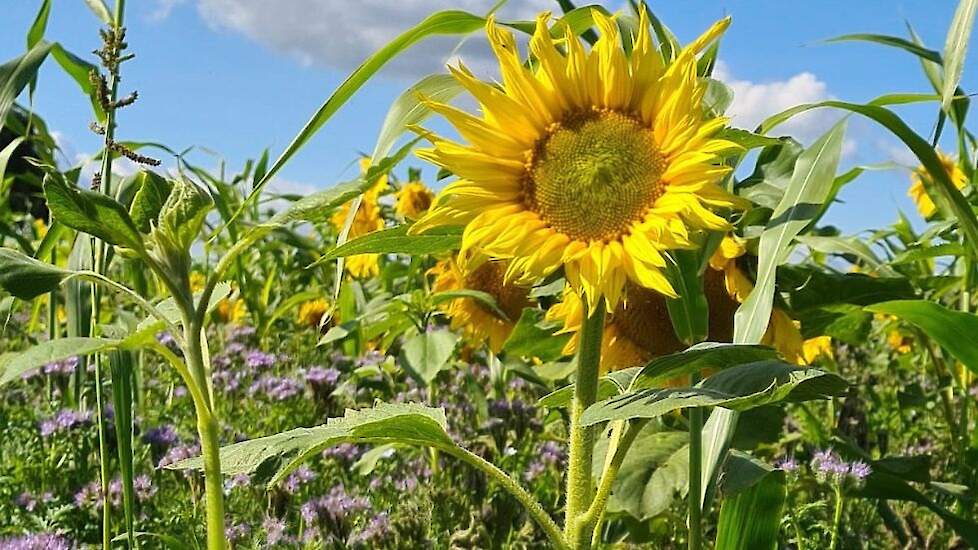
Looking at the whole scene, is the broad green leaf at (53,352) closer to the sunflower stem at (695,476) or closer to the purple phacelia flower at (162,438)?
the sunflower stem at (695,476)

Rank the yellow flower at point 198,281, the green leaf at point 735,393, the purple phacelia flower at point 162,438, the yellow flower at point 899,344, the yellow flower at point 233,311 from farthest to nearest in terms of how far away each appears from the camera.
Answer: the yellow flower at point 233,311 → the yellow flower at point 198,281 → the yellow flower at point 899,344 → the purple phacelia flower at point 162,438 → the green leaf at point 735,393

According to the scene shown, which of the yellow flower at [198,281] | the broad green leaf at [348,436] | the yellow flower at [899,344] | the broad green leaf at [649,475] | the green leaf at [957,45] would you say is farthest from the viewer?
the yellow flower at [198,281]

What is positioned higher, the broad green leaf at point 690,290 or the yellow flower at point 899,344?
the yellow flower at point 899,344

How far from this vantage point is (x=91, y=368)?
302 cm

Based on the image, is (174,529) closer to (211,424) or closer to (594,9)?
(211,424)

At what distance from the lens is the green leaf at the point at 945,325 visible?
1395 millimetres

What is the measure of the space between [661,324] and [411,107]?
0.68 meters

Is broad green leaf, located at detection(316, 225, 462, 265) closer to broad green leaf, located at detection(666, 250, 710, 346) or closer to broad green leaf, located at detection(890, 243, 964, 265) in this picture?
broad green leaf, located at detection(666, 250, 710, 346)

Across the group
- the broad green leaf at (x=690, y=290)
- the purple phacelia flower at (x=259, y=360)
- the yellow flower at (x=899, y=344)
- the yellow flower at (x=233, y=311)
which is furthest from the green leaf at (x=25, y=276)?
the yellow flower at (x=233, y=311)

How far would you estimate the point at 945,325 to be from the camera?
1.41 m

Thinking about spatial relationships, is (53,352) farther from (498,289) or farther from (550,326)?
(498,289)

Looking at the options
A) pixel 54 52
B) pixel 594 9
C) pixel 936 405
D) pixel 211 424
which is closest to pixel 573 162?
pixel 594 9

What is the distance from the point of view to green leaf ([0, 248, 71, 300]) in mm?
1051

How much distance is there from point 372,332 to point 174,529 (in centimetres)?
83
